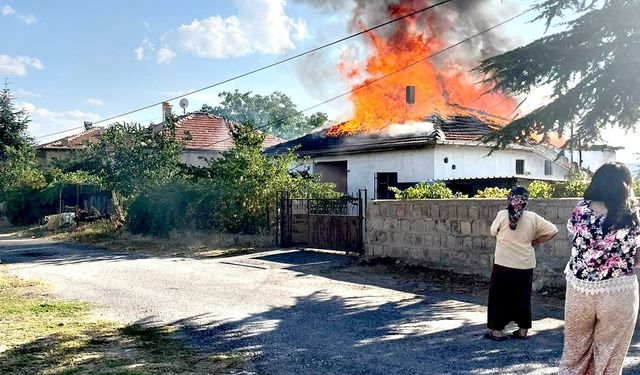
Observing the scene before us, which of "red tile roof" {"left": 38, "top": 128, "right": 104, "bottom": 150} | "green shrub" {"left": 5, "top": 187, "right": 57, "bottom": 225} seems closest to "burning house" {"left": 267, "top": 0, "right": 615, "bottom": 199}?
"green shrub" {"left": 5, "top": 187, "right": 57, "bottom": 225}

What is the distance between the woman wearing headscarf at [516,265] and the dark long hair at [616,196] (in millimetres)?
2304

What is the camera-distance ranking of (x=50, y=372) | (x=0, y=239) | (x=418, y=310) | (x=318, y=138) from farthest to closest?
(x=318, y=138)
(x=0, y=239)
(x=418, y=310)
(x=50, y=372)

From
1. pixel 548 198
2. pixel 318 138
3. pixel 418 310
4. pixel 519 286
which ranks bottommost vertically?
pixel 418 310

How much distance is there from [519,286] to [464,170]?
1391 centimetres

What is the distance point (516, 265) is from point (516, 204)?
702 millimetres

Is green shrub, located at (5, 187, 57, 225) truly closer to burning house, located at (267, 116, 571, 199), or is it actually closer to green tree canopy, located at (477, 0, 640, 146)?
burning house, located at (267, 116, 571, 199)

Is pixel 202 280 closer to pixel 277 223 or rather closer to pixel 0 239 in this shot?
pixel 277 223

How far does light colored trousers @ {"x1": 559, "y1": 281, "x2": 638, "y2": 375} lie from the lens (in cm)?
398

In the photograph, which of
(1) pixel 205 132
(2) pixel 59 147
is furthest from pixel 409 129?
(2) pixel 59 147

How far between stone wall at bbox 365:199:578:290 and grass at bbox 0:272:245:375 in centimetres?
602

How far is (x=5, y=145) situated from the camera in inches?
1539

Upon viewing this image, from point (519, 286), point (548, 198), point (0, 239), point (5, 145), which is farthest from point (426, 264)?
point (5, 145)

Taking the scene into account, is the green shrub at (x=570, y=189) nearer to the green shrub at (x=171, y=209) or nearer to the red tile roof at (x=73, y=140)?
the green shrub at (x=171, y=209)

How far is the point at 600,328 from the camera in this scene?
4.04 m
